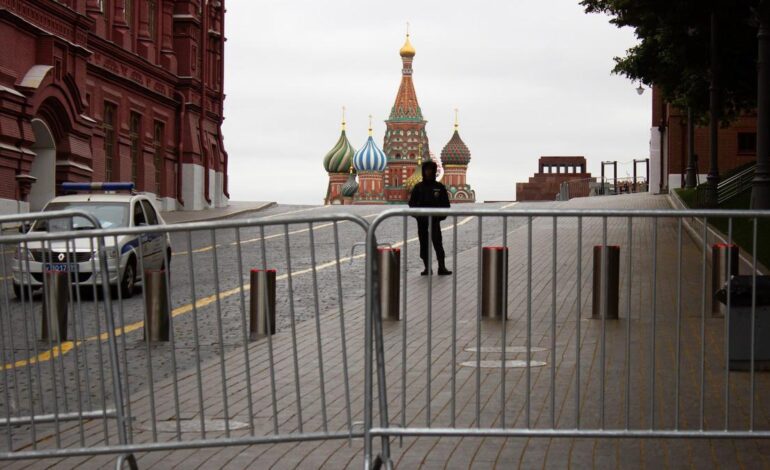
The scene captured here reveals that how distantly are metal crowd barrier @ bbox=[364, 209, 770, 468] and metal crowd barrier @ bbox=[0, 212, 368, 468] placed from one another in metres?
0.41

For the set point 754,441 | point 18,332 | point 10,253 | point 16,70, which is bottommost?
point 754,441

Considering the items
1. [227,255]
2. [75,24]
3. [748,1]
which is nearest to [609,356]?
[227,255]

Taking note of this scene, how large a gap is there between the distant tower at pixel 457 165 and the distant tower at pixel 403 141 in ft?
8.94

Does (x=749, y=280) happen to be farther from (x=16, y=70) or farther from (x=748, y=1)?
(x=16, y=70)

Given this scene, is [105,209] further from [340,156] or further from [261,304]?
[340,156]

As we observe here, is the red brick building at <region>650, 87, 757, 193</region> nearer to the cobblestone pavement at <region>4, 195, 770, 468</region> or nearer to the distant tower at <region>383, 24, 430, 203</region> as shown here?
the cobblestone pavement at <region>4, 195, 770, 468</region>

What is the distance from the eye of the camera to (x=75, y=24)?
4247 centimetres

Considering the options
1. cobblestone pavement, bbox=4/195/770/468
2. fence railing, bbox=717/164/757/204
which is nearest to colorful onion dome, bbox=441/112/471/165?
fence railing, bbox=717/164/757/204

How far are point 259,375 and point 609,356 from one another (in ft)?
10.0

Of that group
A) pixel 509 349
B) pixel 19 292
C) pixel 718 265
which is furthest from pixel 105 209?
pixel 19 292

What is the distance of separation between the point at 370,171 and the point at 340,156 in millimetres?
8946

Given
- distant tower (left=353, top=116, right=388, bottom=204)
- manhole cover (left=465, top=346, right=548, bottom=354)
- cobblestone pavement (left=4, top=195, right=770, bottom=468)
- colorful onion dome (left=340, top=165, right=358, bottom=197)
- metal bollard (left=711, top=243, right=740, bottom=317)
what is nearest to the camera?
cobblestone pavement (left=4, top=195, right=770, bottom=468)

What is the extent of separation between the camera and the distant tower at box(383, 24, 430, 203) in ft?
543

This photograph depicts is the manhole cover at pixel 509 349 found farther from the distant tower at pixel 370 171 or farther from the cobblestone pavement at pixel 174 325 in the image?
the distant tower at pixel 370 171
